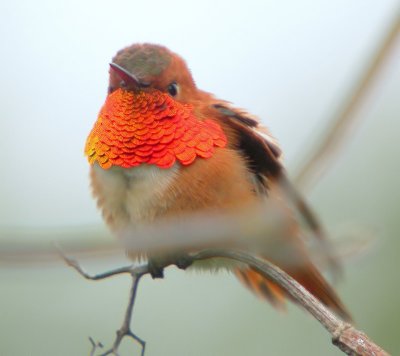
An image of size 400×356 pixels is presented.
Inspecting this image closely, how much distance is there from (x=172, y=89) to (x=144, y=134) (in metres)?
0.27

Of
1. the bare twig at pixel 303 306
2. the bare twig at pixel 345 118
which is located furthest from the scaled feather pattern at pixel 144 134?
the bare twig at pixel 345 118

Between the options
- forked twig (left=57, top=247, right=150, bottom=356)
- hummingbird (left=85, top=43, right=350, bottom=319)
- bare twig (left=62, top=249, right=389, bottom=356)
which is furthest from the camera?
hummingbird (left=85, top=43, right=350, bottom=319)

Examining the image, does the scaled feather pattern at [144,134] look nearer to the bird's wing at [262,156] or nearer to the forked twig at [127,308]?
the bird's wing at [262,156]

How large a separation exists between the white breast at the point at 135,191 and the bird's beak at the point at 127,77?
347mm

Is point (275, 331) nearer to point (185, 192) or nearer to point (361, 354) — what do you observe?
point (185, 192)

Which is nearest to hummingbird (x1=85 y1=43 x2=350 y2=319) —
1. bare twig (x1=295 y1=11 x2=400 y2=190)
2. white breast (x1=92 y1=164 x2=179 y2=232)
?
white breast (x1=92 y1=164 x2=179 y2=232)

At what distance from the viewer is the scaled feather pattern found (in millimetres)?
3354

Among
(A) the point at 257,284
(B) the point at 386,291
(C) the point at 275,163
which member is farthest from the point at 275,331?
(C) the point at 275,163

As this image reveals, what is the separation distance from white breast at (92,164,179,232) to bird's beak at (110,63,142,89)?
1.14 feet

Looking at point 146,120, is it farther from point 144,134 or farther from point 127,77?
point 127,77

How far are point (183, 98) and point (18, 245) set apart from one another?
2.33m

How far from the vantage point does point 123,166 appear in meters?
3.29

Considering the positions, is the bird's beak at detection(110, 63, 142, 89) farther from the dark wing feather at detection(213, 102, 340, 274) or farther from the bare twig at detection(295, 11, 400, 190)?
the bare twig at detection(295, 11, 400, 190)

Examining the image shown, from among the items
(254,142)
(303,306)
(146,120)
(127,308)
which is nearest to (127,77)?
(146,120)
